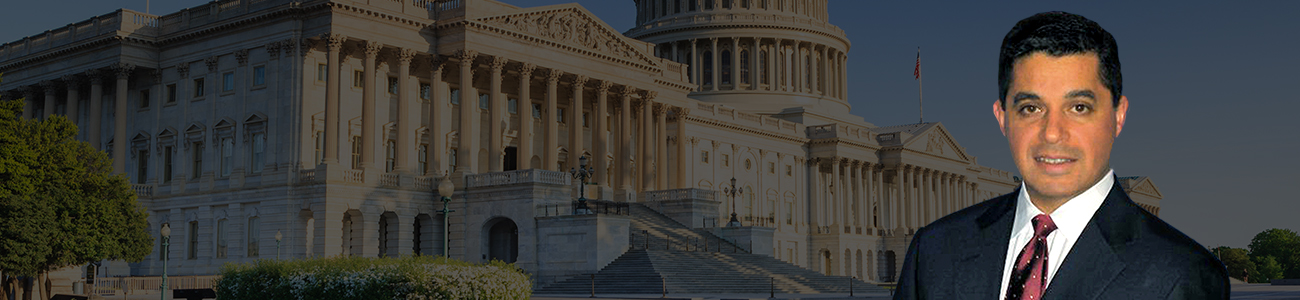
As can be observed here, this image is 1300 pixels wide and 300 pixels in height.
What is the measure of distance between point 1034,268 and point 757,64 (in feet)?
350

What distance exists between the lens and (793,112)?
10375cm

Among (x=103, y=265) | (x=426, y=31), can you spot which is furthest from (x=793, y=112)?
(x=103, y=265)

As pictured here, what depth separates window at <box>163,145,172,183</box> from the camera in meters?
60.2

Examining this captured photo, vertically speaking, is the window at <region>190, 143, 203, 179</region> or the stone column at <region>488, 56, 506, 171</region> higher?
the stone column at <region>488, 56, 506, 171</region>

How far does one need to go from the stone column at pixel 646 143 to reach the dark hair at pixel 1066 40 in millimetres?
65008

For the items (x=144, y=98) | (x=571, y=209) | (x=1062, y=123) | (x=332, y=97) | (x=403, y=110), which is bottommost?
(x=1062, y=123)

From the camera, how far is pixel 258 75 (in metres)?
55.9

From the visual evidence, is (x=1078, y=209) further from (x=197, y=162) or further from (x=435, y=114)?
(x=197, y=162)

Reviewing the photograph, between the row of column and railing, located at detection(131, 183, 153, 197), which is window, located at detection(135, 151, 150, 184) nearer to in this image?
railing, located at detection(131, 183, 153, 197)

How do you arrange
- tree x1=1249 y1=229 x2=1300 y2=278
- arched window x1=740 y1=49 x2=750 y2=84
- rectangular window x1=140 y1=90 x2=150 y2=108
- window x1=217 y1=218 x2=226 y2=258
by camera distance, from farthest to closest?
tree x1=1249 y1=229 x2=1300 y2=278 < arched window x1=740 y1=49 x2=750 y2=84 < rectangular window x1=140 y1=90 x2=150 y2=108 < window x1=217 y1=218 x2=226 y2=258

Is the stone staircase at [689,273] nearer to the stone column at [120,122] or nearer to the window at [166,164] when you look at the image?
Result: the window at [166,164]

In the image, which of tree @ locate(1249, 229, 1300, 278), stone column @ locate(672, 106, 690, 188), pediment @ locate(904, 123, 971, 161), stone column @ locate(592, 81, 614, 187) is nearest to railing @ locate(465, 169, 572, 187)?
stone column @ locate(592, 81, 614, 187)

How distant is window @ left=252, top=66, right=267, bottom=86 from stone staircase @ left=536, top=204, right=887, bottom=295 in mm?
16219

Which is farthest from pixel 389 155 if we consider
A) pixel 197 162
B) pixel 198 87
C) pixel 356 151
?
pixel 198 87
